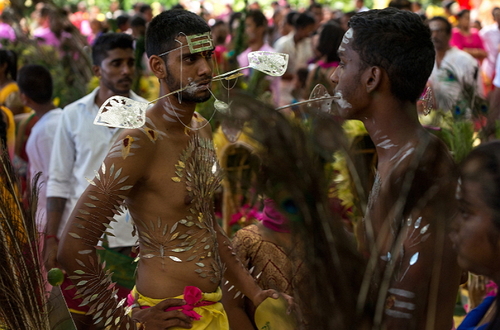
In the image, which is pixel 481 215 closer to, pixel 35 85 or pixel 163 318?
pixel 163 318

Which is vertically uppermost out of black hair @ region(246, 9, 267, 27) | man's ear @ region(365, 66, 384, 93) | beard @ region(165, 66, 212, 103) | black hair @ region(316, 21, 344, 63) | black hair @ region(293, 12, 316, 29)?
man's ear @ region(365, 66, 384, 93)

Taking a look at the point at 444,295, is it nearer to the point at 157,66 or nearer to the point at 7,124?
the point at 157,66

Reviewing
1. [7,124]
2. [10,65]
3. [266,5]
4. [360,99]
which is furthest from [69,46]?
[266,5]

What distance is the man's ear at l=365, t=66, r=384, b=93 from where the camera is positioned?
1890 millimetres

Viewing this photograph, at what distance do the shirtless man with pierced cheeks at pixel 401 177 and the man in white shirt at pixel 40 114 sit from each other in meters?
2.70

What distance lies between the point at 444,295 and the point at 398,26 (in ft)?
2.60

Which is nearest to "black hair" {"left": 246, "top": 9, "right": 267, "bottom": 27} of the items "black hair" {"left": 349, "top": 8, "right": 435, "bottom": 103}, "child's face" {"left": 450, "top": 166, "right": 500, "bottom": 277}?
"black hair" {"left": 349, "top": 8, "right": 435, "bottom": 103}

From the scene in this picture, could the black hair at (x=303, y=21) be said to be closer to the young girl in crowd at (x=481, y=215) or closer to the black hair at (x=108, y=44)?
the black hair at (x=108, y=44)

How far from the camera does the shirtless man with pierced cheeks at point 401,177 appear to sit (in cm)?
121

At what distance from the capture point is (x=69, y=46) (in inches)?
309

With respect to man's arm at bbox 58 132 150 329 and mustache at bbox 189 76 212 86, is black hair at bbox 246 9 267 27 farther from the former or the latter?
man's arm at bbox 58 132 150 329

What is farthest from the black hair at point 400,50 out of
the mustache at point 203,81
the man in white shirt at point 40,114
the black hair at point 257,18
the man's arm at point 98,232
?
the black hair at point 257,18

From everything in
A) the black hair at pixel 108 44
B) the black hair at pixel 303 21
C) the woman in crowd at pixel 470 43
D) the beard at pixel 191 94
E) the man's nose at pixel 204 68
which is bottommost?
the woman in crowd at pixel 470 43

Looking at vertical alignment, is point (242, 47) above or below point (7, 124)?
below
